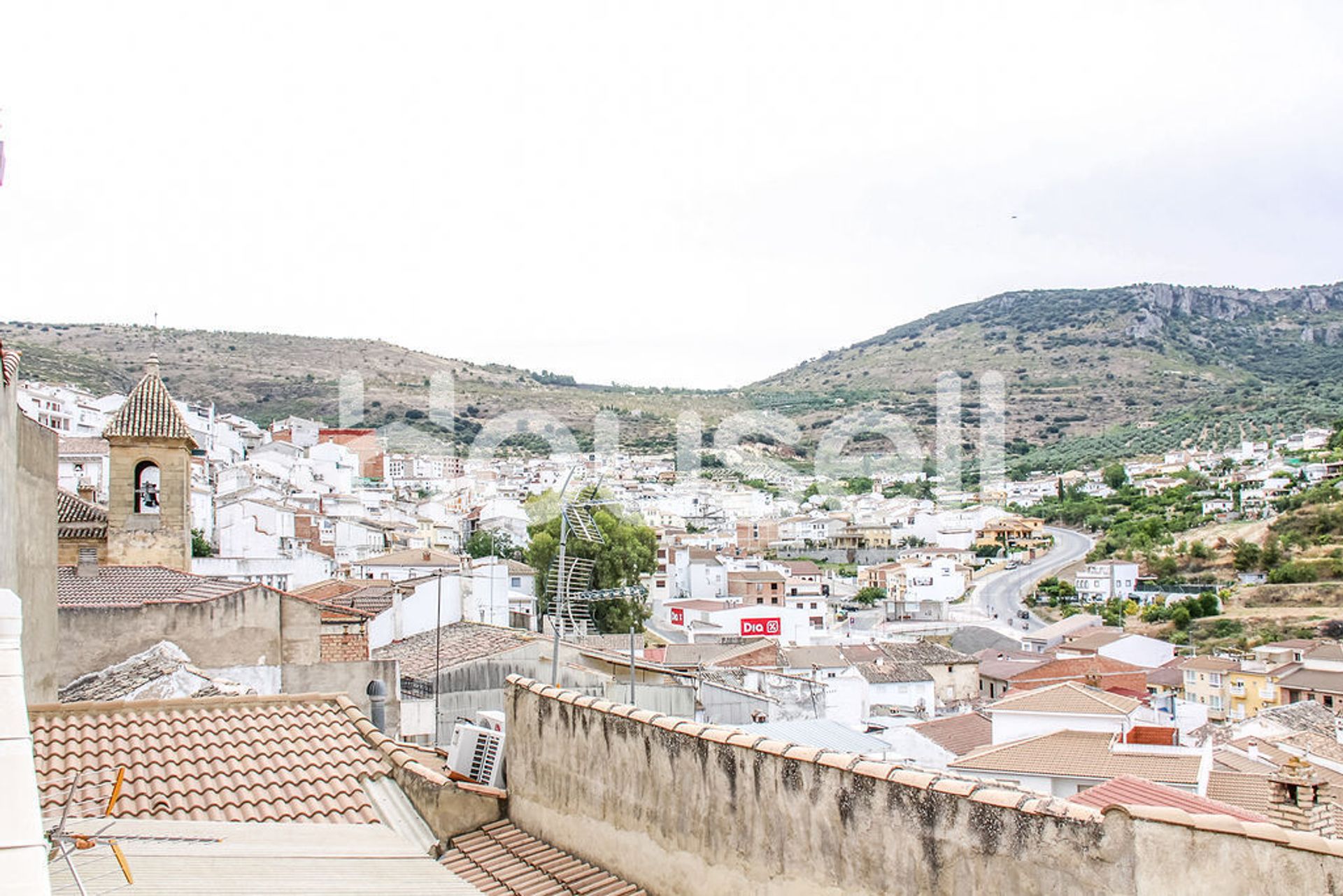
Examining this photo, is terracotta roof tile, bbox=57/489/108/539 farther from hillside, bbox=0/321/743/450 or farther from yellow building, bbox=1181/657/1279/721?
hillside, bbox=0/321/743/450

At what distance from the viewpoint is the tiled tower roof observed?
1759 cm

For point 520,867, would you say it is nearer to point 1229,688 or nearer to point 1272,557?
point 1229,688

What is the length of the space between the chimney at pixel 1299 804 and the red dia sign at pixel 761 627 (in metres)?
31.2

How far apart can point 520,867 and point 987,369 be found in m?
126

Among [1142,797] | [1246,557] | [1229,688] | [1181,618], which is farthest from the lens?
[1246,557]

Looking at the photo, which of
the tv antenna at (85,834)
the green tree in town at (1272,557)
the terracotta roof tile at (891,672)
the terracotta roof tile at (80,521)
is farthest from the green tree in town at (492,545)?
the tv antenna at (85,834)

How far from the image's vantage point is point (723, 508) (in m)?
83.4

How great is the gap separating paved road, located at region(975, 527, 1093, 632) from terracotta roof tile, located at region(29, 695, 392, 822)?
50985 millimetres

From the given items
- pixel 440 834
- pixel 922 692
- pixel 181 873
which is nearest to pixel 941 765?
pixel 922 692

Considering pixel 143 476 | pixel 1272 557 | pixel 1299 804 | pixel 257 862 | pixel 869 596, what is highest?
pixel 143 476

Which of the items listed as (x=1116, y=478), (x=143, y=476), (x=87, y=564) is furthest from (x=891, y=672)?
(x=1116, y=478)

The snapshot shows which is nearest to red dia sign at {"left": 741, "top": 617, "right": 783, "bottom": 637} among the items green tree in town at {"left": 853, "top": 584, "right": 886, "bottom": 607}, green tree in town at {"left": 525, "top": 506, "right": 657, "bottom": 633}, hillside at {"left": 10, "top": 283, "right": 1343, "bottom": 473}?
green tree in town at {"left": 525, "top": 506, "right": 657, "bottom": 633}

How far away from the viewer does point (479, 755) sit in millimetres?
6906

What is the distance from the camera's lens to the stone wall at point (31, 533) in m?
6.51
